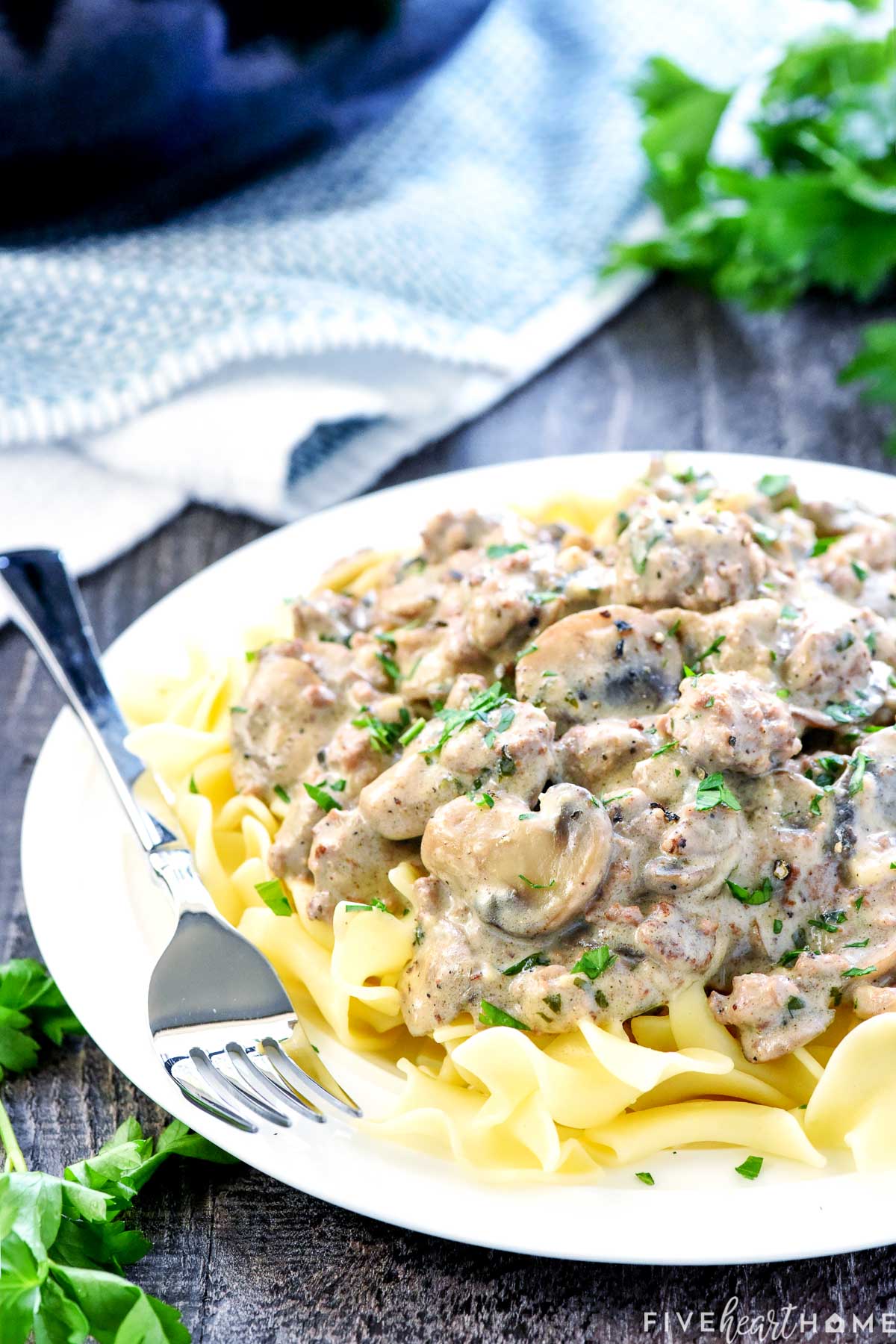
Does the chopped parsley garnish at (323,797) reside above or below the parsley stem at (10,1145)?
above

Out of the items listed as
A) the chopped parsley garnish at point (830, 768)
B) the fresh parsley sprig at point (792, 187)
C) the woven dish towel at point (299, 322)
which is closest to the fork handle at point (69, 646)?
the woven dish towel at point (299, 322)

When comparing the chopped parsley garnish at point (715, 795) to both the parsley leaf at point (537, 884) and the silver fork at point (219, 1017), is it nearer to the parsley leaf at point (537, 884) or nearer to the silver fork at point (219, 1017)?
the parsley leaf at point (537, 884)

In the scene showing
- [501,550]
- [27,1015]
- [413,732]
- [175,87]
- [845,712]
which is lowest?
[27,1015]

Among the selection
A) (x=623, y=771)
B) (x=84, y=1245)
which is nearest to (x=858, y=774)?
(x=623, y=771)

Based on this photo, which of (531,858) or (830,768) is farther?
(830,768)

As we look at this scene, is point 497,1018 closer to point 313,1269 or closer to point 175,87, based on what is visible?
point 313,1269
